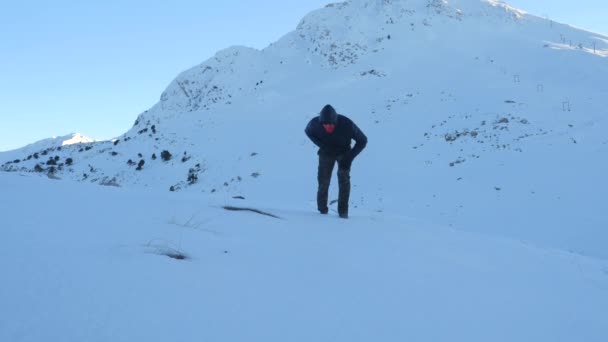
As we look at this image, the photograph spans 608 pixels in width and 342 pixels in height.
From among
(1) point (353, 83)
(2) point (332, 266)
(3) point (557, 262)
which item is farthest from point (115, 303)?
(1) point (353, 83)

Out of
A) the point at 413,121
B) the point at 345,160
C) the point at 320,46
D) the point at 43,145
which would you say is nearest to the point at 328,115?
the point at 345,160

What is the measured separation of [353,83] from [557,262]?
22.8 metres

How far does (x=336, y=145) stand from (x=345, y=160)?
9.6 inches

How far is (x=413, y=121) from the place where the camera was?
779 inches

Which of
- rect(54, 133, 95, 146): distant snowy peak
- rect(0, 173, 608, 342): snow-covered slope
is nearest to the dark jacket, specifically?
rect(0, 173, 608, 342): snow-covered slope

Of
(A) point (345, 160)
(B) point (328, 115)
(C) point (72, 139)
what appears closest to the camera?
(B) point (328, 115)

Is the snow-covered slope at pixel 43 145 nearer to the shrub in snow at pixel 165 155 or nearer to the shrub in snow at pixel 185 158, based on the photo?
the shrub in snow at pixel 165 155

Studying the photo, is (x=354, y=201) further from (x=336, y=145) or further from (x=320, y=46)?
(x=320, y=46)

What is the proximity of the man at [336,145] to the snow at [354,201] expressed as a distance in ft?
0.98

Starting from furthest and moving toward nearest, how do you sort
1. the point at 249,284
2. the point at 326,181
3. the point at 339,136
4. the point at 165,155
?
the point at 165,155
the point at 326,181
the point at 339,136
the point at 249,284

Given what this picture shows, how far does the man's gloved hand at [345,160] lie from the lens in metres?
5.98

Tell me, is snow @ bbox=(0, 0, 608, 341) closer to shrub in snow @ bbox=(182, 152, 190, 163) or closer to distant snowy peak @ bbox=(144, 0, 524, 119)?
distant snowy peak @ bbox=(144, 0, 524, 119)

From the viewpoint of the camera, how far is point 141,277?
7.10 feet

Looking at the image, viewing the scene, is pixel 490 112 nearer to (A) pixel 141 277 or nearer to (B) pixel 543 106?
(B) pixel 543 106
